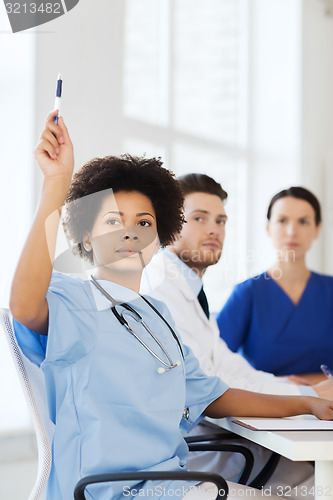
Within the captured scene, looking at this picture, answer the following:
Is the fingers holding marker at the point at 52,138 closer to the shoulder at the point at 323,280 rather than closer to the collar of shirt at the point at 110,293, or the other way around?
the collar of shirt at the point at 110,293

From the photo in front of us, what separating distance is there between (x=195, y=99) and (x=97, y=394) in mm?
2631

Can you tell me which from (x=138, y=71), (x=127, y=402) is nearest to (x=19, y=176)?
(x=138, y=71)

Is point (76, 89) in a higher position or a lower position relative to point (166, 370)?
higher

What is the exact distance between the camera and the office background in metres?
2.21

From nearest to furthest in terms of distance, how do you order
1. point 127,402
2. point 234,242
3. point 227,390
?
1. point 127,402
2. point 227,390
3. point 234,242

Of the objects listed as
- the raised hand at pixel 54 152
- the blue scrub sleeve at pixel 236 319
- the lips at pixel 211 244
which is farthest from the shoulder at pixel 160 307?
the blue scrub sleeve at pixel 236 319

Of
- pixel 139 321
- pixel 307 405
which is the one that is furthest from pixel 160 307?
pixel 307 405

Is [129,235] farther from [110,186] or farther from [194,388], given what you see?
[194,388]

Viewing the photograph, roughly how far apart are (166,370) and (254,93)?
114 inches

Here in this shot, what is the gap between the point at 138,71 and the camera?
2.78 meters

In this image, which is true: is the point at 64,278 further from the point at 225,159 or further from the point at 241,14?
the point at 241,14

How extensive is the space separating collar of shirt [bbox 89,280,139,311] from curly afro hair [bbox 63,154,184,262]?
0.07 metres

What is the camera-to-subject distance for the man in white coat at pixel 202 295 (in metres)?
1.46

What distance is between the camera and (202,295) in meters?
1.63
